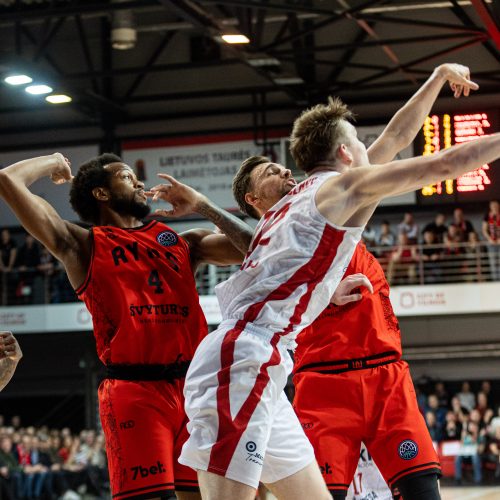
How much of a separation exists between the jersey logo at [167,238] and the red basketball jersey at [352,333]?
33.3 inches

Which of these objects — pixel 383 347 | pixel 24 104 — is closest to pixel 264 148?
pixel 24 104

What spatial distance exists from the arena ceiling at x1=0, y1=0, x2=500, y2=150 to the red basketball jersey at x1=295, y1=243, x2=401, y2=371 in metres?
13.3

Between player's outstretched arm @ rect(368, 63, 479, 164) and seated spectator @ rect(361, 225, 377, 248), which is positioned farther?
seated spectator @ rect(361, 225, 377, 248)

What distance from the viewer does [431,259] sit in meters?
20.1

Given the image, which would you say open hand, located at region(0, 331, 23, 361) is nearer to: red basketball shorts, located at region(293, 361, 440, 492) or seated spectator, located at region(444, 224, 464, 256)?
red basketball shorts, located at region(293, 361, 440, 492)

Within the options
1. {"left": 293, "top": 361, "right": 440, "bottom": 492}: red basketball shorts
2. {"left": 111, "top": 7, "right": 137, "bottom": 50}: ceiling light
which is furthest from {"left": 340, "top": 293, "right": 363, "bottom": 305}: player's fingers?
{"left": 111, "top": 7, "right": 137, "bottom": 50}: ceiling light

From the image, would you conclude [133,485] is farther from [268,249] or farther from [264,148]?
[264,148]

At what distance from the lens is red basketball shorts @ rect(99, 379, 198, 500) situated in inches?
183

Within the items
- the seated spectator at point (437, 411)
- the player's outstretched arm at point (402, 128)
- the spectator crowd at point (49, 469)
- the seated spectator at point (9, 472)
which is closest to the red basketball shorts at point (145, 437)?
the player's outstretched arm at point (402, 128)

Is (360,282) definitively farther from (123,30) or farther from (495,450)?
(123,30)

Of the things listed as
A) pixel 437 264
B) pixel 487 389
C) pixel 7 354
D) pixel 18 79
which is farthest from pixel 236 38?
pixel 7 354

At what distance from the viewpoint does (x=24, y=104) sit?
23641 millimetres

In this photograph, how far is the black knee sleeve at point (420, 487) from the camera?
4781 millimetres

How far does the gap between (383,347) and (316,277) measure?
4.01 ft
